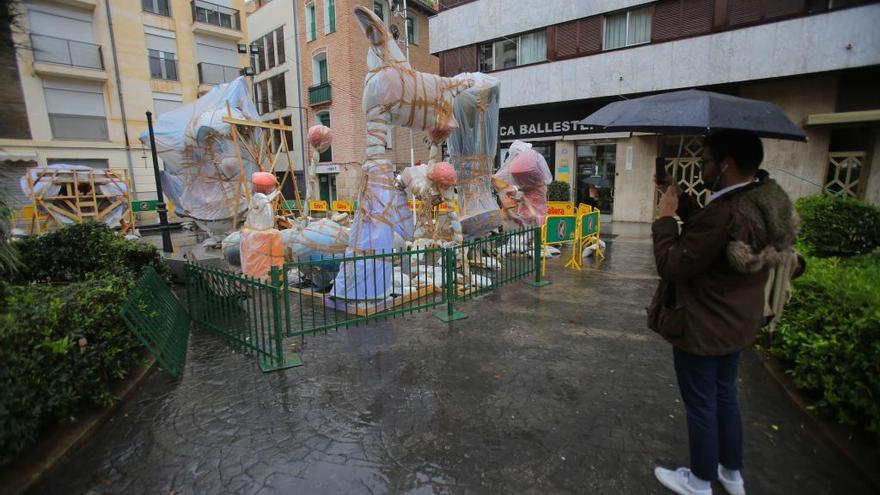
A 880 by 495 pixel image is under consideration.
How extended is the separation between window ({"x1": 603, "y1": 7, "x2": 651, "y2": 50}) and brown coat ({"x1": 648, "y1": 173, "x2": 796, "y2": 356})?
1396 centimetres

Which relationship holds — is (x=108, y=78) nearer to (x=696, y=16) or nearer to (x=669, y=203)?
(x=696, y=16)

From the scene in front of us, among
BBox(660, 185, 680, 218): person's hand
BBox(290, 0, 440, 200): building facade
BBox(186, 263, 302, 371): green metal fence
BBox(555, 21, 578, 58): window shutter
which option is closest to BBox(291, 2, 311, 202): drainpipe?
BBox(290, 0, 440, 200): building facade

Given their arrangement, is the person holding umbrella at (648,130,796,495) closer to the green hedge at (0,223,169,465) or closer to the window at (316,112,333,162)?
the green hedge at (0,223,169,465)

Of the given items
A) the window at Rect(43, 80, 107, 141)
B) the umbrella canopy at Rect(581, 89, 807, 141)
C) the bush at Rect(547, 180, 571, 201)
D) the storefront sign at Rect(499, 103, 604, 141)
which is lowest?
the bush at Rect(547, 180, 571, 201)

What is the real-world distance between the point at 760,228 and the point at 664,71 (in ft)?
44.0

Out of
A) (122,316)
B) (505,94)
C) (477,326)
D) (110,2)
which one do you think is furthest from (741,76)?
(110,2)

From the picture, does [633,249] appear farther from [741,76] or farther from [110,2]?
[110,2]

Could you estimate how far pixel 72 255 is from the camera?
541cm

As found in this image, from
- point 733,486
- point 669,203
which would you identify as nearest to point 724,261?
point 669,203

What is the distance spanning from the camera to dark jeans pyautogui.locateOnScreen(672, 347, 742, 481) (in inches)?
89.8

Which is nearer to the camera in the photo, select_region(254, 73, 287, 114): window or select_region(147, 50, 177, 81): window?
select_region(147, 50, 177, 81): window

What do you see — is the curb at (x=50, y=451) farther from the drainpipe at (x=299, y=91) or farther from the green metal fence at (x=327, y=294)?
the drainpipe at (x=299, y=91)

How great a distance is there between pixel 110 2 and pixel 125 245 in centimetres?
2164

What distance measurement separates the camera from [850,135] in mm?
11766
